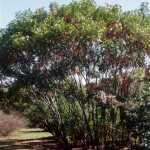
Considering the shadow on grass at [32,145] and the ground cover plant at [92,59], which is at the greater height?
the ground cover plant at [92,59]

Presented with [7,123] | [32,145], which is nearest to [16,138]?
[7,123]

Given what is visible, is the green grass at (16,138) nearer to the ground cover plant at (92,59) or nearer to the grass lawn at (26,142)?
the grass lawn at (26,142)

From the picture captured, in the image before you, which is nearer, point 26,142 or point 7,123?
point 26,142

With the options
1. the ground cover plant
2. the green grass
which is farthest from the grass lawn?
the ground cover plant

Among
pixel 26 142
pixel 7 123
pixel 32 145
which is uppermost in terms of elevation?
pixel 7 123

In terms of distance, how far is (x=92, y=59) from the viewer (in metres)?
15.8

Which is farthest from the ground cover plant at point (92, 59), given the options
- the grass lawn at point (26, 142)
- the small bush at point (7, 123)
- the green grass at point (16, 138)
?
the small bush at point (7, 123)

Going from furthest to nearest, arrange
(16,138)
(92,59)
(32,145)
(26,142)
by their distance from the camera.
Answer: (16,138) → (26,142) → (32,145) → (92,59)

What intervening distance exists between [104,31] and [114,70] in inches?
94.1

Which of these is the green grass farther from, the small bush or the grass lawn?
the small bush

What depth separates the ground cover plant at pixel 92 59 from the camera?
14859 millimetres

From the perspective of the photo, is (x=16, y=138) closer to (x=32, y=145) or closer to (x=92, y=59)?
(x=32, y=145)

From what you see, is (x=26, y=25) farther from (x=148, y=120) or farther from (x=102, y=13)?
(x=148, y=120)

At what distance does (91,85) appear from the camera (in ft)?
55.0
